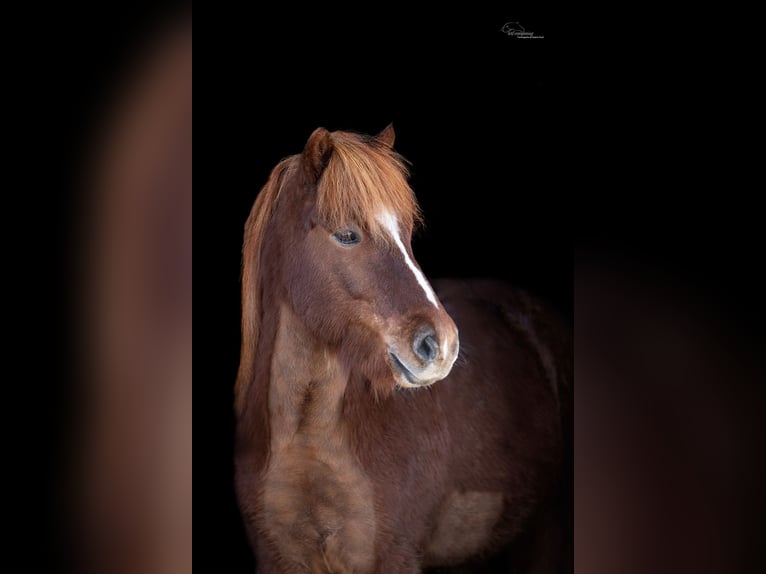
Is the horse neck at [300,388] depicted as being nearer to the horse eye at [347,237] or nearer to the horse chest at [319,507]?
the horse chest at [319,507]

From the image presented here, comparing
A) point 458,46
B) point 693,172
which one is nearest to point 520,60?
point 458,46

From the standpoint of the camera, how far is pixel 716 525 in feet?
6.60

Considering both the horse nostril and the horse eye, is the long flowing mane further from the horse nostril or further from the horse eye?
the horse nostril

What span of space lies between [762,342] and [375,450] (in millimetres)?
1110

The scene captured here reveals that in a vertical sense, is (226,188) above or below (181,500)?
above

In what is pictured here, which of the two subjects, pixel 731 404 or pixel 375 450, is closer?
pixel 375 450

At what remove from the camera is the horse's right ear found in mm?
1745

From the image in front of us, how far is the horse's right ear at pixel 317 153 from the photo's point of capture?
1745 millimetres

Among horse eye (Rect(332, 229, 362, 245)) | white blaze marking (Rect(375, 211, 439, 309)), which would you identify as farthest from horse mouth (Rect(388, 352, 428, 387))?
horse eye (Rect(332, 229, 362, 245))

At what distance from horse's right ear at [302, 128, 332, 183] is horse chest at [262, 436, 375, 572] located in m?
0.67

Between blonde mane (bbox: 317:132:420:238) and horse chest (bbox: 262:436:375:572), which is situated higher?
blonde mane (bbox: 317:132:420:238)

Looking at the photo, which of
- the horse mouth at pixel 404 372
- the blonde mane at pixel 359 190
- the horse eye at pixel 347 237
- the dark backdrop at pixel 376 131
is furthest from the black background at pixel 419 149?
the horse mouth at pixel 404 372

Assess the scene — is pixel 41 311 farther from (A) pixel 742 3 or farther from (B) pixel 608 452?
(A) pixel 742 3

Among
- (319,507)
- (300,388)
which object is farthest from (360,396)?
(319,507)
